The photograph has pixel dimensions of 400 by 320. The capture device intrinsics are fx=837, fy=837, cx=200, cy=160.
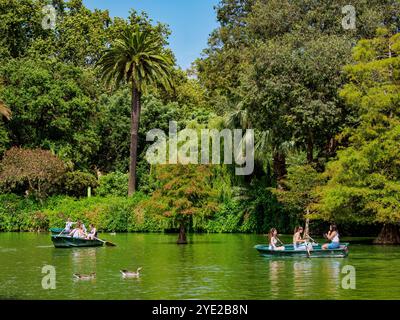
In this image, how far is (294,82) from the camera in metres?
53.7

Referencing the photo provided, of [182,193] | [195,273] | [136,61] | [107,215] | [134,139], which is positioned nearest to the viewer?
[195,273]

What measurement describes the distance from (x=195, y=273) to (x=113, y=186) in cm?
4178

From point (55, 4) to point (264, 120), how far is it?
40857mm

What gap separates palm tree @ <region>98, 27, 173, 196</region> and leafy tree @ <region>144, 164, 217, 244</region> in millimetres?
21540

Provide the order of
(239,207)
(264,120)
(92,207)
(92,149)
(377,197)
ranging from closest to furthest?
(377,197)
(264,120)
(239,207)
(92,207)
(92,149)

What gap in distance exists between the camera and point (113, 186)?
241ft

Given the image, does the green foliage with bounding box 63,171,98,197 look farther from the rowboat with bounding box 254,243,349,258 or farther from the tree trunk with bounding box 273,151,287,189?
the rowboat with bounding box 254,243,349,258

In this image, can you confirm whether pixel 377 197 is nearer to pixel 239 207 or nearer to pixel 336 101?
pixel 336 101

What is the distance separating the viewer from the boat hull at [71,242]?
153ft

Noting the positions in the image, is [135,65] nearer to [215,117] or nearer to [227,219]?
[215,117]

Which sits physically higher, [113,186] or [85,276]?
[113,186]

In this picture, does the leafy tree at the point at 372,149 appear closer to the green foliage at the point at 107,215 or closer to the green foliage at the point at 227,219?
the green foliage at the point at 227,219

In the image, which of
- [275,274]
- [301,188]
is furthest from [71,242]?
[275,274]
